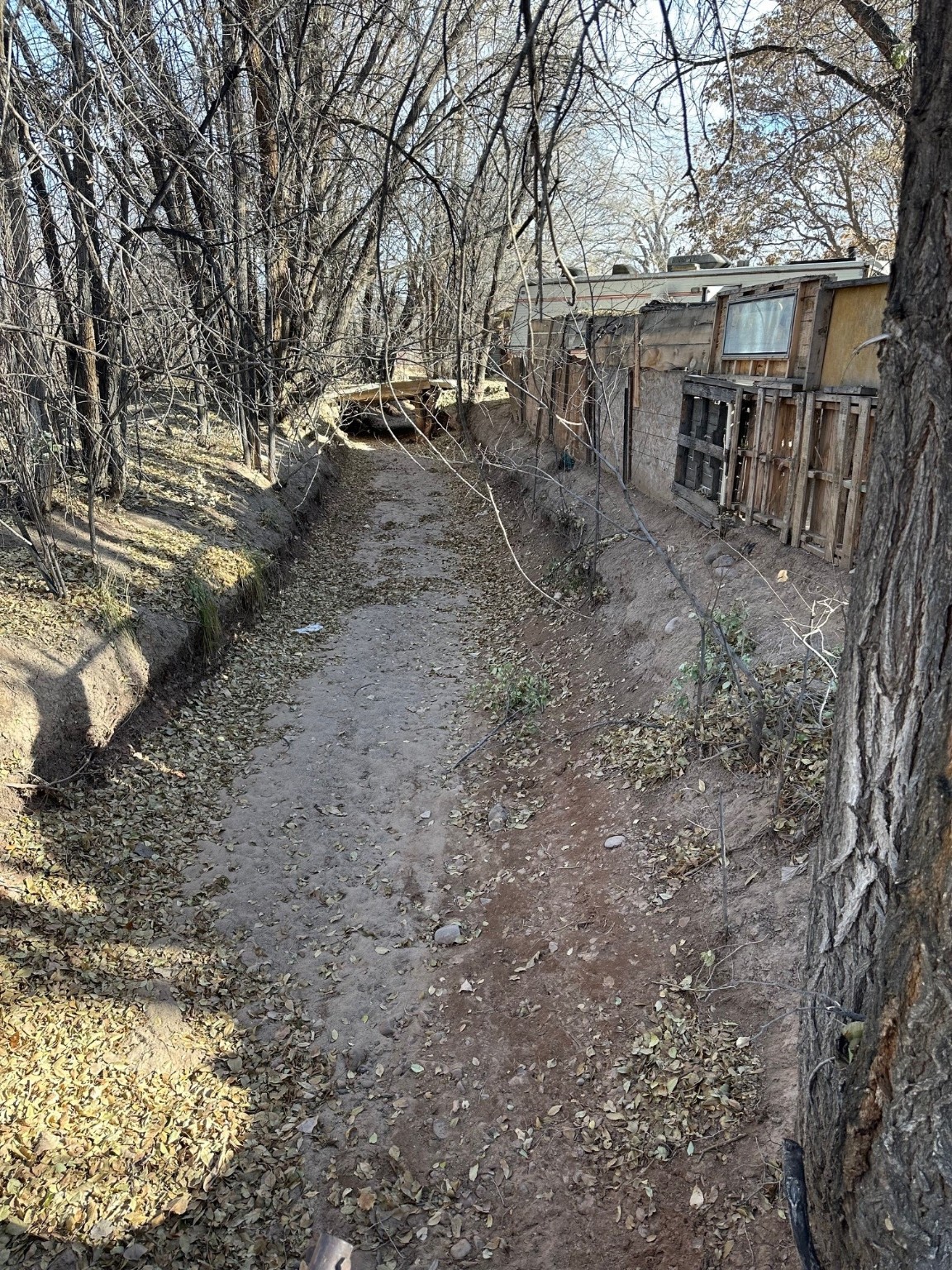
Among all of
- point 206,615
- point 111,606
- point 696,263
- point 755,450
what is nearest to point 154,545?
point 206,615

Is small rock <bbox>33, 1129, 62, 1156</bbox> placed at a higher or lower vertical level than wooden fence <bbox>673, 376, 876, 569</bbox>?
lower

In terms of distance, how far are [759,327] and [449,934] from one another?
6.57 metres

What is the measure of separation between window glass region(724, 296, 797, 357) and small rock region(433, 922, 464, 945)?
6006mm

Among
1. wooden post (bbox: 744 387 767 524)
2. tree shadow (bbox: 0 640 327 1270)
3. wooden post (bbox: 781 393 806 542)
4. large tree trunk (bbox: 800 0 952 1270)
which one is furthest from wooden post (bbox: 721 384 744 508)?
large tree trunk (bbox: 800 0 952 1270)

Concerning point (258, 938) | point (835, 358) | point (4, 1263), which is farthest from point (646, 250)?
point (4, 1263)

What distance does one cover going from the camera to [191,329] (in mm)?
7965

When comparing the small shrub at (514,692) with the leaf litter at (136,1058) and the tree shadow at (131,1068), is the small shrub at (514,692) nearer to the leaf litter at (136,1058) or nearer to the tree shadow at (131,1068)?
the leaf litter at (136,1058)

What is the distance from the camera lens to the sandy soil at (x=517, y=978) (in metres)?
3.46

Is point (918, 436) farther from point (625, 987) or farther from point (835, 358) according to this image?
point (835, 358)

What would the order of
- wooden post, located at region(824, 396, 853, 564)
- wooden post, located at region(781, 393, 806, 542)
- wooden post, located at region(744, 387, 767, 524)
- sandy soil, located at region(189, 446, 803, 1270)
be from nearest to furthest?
sandy soil, located at region(189, 446, 803, 1270) → wooden post, located at region(824, 396, 853, 564) → wooden post, located at region(781, 393, 806, 542) → wooden post, located at region(744, 387, 767, 524)

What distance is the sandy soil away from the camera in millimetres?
3459

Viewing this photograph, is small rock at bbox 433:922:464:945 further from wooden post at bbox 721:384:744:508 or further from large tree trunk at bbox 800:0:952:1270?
wooden post at bbox 721:384:744:508

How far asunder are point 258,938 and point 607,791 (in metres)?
2.63

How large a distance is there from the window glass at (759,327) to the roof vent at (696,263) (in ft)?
28.4
